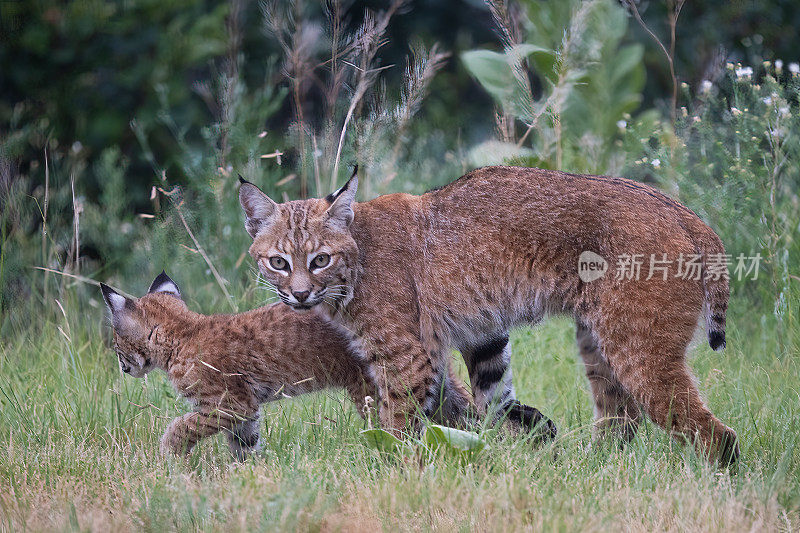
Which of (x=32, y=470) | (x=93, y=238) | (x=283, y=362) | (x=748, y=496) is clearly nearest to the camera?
(x=748, y=496)

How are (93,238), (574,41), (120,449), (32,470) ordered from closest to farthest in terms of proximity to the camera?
1. (32,470)
2. (120,449)
3. (574,41)
4. (93,238)

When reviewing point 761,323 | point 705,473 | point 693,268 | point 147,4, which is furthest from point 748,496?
point 147,4

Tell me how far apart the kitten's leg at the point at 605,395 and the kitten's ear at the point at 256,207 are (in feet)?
5.48

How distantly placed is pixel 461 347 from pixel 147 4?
5.36 m

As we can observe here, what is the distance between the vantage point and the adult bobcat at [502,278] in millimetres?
4258

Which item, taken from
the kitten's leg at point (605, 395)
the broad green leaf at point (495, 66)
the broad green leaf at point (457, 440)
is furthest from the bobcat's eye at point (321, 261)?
the broad green leaf at point (495, 66)

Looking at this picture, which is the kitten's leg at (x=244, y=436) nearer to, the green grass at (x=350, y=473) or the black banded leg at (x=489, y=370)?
the green grass at (x=350, y=473)

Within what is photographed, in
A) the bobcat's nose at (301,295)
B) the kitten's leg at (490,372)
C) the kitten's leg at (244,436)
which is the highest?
the bobcat's nose at (301,295)

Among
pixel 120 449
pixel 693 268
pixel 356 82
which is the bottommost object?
pixel 120 449

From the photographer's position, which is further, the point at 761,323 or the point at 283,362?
the point at 761,323

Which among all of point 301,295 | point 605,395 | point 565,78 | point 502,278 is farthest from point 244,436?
point 565,78

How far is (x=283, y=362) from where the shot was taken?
15.8 feet

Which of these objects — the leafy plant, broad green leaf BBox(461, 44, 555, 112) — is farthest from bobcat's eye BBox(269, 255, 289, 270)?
broad green leaf BBox(461, 44, 555, 112)

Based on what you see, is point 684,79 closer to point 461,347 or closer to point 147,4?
point 147,4
